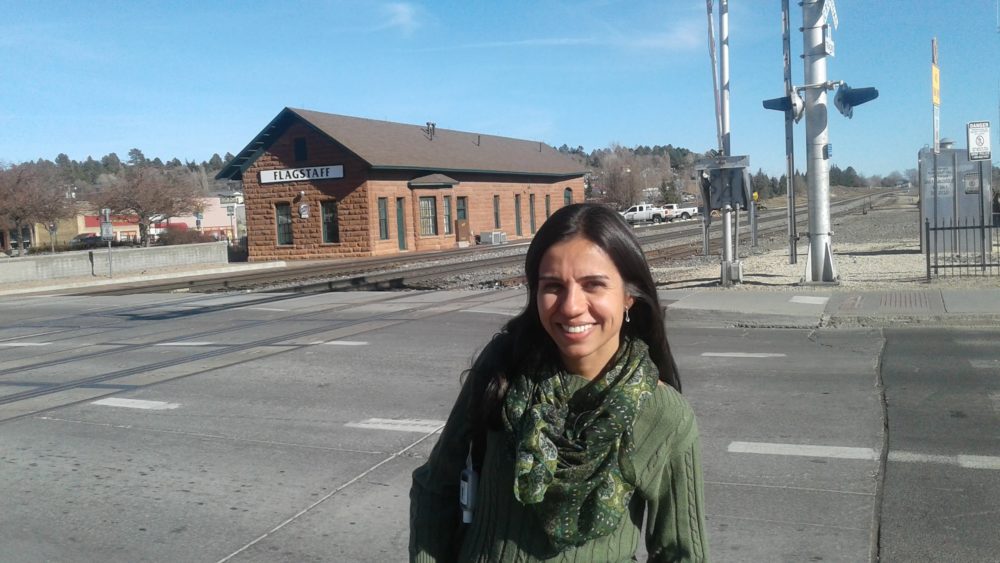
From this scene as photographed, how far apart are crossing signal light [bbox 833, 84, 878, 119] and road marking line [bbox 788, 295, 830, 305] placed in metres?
3.81

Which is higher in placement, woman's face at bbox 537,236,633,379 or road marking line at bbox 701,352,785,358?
woman's face at bbox 537,236,633,379

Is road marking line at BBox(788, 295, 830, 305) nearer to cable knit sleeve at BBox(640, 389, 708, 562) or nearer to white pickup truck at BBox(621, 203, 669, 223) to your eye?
cable knit sleeve at BBox(640, 389, 708, 562)

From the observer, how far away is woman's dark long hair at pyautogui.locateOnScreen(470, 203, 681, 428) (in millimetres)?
2203

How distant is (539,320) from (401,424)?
5448 millimetres

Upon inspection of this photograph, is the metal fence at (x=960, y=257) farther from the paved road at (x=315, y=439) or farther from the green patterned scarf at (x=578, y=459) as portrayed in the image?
the green patterned scarf at (x=578, y=459)

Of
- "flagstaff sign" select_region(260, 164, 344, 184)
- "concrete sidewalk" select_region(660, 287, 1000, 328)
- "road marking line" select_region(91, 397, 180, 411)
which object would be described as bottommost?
"road marking line" select_region(91, 397, 180, 411)

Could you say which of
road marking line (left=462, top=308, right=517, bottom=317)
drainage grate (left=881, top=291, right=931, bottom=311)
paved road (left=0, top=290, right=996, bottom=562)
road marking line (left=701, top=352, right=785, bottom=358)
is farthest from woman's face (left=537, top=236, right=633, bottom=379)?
road marking line (left=462, top=308, right=517, bottom=317)

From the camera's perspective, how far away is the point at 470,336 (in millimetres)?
12531

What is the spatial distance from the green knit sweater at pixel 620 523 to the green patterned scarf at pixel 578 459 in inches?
2.2

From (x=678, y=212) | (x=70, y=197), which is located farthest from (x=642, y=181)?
(x=70, y=197)

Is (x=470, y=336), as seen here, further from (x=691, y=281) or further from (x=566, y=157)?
(x=566, y=157)

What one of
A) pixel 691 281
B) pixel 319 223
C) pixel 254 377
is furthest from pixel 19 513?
pixel 319 223

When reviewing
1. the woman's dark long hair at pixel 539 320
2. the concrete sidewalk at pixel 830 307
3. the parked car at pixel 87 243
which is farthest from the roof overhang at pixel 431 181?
the woman's dark long hair at pixel 539 320

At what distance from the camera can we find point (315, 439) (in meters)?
7.15
